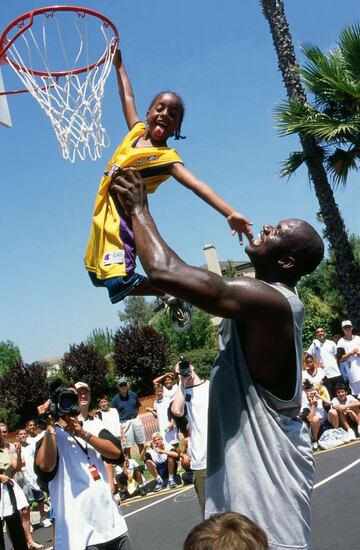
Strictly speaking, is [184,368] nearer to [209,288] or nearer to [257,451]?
[257,451]

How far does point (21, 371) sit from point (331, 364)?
786 inches

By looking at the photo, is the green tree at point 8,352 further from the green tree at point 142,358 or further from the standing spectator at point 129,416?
the standing spectator at point 129,416

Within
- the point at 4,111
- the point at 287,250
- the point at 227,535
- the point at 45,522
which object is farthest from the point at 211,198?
the point at 45,522

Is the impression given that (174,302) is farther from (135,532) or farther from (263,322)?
(135,532)

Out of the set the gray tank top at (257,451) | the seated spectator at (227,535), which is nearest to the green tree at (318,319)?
the gray tank top at (257,451)

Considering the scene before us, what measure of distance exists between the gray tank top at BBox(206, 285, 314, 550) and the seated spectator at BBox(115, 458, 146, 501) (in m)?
9.69

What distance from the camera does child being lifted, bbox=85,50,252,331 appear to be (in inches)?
124

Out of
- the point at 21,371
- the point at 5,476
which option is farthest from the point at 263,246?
the point at 21,371

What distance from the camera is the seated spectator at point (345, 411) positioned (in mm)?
12094

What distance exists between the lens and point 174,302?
3.42 metres

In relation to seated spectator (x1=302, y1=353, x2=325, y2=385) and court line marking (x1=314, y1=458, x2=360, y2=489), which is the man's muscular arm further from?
seated spectator (x1=302, y1=353, x2=325, y2=385)

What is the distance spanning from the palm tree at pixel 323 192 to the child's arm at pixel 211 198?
9.63 m

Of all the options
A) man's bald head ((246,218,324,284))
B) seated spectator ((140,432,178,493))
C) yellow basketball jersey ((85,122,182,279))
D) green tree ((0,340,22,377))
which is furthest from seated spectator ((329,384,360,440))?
green tree ((0,340,22,377))

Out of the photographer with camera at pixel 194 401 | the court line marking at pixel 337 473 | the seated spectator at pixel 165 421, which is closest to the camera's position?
the photographer with camera at pixel 194 401
